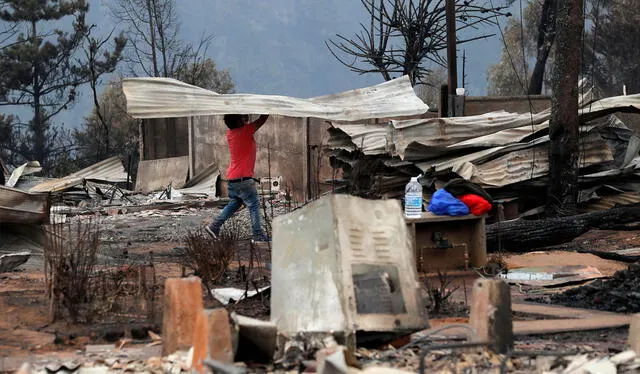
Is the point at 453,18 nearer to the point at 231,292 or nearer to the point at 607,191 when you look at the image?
the point at 607,191

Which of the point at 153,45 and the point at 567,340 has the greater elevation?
the point at 153,45

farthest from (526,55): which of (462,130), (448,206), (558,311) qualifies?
(558,311)

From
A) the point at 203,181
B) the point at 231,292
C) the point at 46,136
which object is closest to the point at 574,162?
the point at 231,292

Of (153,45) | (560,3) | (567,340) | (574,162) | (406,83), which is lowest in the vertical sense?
(567,340)

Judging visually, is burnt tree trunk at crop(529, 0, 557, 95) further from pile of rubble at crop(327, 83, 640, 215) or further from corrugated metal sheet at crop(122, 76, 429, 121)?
corrugated metal sheet at crop(122, 76, 429, 121)

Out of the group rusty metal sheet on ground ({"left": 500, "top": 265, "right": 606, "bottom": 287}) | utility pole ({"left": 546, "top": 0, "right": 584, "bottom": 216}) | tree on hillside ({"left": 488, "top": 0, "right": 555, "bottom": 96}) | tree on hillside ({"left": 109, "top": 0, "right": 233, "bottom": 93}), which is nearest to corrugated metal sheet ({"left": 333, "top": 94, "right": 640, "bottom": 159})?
utility pole ({"left": 546, "top": 0, "right": 584, "bottom": 216})

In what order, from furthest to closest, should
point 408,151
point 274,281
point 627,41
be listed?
point 627,41
point 408,151
point 274,281

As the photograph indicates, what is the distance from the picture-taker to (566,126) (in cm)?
1562

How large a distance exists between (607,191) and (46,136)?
3750 cm

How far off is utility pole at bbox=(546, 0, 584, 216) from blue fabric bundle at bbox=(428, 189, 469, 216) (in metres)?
3.91

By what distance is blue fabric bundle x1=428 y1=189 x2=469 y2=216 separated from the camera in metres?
11.7

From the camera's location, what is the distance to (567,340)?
7.41 m

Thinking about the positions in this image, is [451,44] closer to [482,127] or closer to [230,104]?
[482,127]

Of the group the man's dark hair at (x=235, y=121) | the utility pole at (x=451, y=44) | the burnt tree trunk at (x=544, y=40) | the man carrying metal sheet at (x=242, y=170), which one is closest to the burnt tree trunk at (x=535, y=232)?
the man carrying metal sheet at (x=242, y=170)
